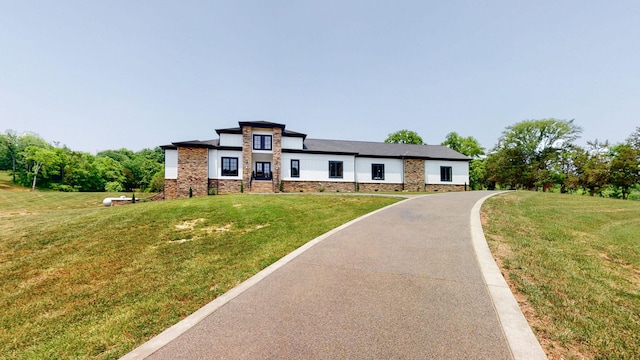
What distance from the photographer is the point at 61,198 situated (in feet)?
90.2

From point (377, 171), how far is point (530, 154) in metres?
30.5

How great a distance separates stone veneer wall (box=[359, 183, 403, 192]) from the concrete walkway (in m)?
21.0

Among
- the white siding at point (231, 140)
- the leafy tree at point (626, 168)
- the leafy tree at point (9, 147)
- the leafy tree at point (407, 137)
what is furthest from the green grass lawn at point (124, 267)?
the leafy tree at point (9, 147)

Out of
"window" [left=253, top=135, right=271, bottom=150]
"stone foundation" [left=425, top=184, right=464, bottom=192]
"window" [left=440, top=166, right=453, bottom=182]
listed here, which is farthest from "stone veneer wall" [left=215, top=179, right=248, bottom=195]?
"window" [left=440, top=166, right=453, bottom=182]

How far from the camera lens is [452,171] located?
2908cm

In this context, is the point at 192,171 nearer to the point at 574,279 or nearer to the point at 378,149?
the point at 378,149

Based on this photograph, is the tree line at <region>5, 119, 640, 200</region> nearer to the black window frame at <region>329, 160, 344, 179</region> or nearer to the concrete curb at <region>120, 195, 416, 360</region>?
the black window frame at <region>329, 160, 344, 179</region>

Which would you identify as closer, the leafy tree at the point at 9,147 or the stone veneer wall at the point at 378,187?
the stone veneer wall at the point at 378,187

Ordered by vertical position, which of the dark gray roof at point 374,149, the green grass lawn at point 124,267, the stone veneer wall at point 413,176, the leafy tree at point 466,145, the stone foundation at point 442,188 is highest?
the leafy tree at point 466,145

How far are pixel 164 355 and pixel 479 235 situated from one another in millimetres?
7763

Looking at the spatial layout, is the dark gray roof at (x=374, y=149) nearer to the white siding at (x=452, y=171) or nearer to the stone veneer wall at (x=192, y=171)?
the white siding at (x=452, y=171)

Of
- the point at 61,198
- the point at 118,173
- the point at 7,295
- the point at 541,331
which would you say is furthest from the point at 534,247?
the point at 118,173

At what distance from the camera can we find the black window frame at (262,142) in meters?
25.5

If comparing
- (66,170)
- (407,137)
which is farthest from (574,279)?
(66,170)
